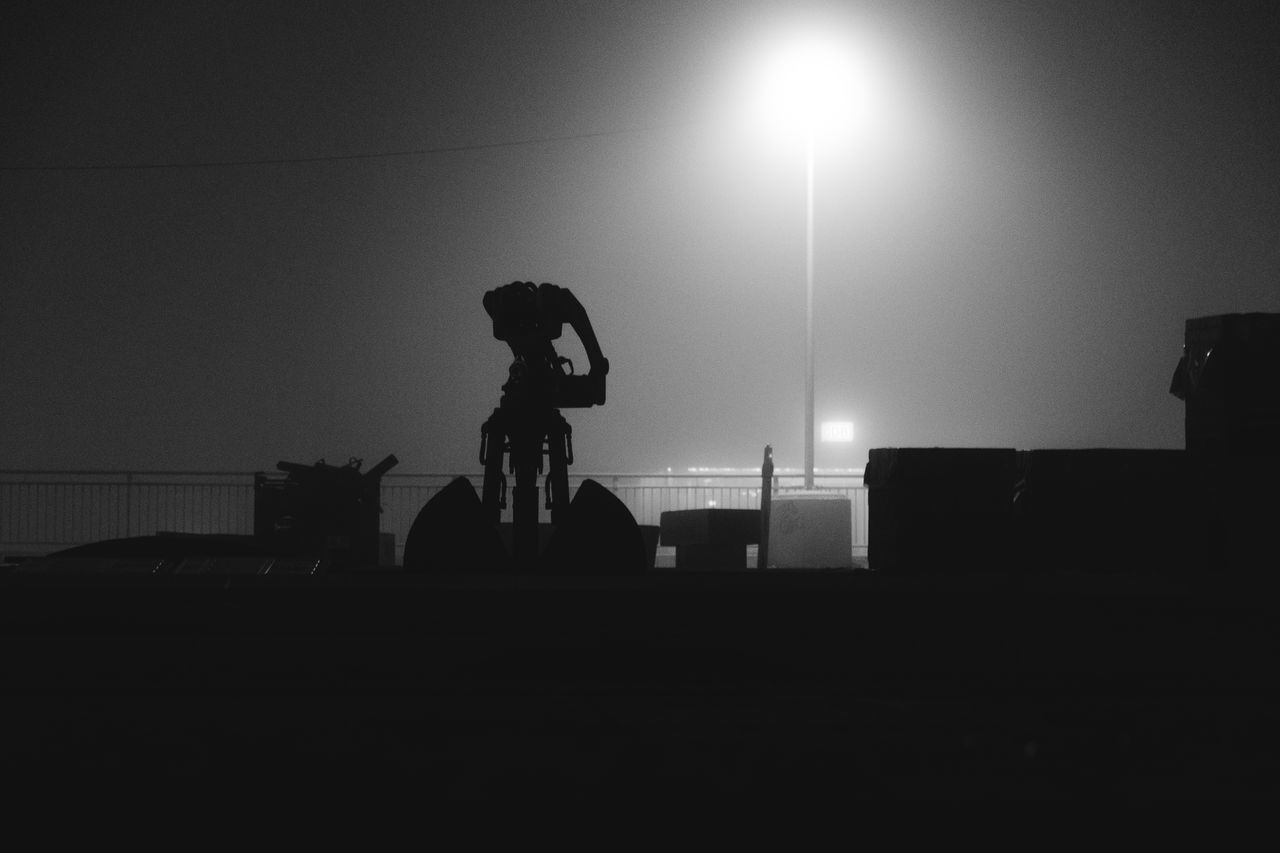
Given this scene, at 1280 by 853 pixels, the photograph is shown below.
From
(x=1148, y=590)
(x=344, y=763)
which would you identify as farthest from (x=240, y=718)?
(x=1148, y=590)

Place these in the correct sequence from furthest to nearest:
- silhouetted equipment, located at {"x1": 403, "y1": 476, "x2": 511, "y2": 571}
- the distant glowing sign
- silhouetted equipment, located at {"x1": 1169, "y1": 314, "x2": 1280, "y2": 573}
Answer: the distant glowing sign
silhouetted equipment, located at {"x1": 1169, "y1": 314, "x2": 1280, "y2": 573}
silhouetted equipment, located at {"x1": 403, "y1": 476, "x2": 511, "y2": 571}

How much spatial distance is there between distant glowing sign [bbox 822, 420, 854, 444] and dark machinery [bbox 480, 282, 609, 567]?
1253 cm

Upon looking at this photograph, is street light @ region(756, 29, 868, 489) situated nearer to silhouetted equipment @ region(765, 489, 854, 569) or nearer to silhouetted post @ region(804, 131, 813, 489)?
silhouetted post @ region(804, 131, 813, 489)

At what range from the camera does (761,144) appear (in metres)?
16.5

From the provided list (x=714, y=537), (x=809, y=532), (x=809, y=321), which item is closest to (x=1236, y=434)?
(x=809, y=532)

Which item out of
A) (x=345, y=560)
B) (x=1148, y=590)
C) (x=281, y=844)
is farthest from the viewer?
(x=345, y=560)

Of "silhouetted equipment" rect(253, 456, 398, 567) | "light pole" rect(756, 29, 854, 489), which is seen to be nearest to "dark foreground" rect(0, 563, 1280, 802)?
"silhouetted equipment" rect(253, 456, 398, 567)

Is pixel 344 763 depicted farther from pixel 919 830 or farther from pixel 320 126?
pixel 320 126

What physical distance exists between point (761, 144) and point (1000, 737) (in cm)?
1516

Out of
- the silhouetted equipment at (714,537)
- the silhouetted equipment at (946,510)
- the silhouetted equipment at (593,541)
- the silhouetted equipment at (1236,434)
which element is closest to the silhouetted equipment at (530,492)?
the silhouetted equipment at (593,541)

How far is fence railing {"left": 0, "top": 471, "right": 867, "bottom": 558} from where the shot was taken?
1312 centimetres

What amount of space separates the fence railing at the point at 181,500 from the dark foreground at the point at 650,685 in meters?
10.1

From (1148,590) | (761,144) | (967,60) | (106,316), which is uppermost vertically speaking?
(967,60)

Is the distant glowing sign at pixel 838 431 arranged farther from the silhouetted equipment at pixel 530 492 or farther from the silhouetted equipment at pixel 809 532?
the silhouetted equipment at pixel 530 492
